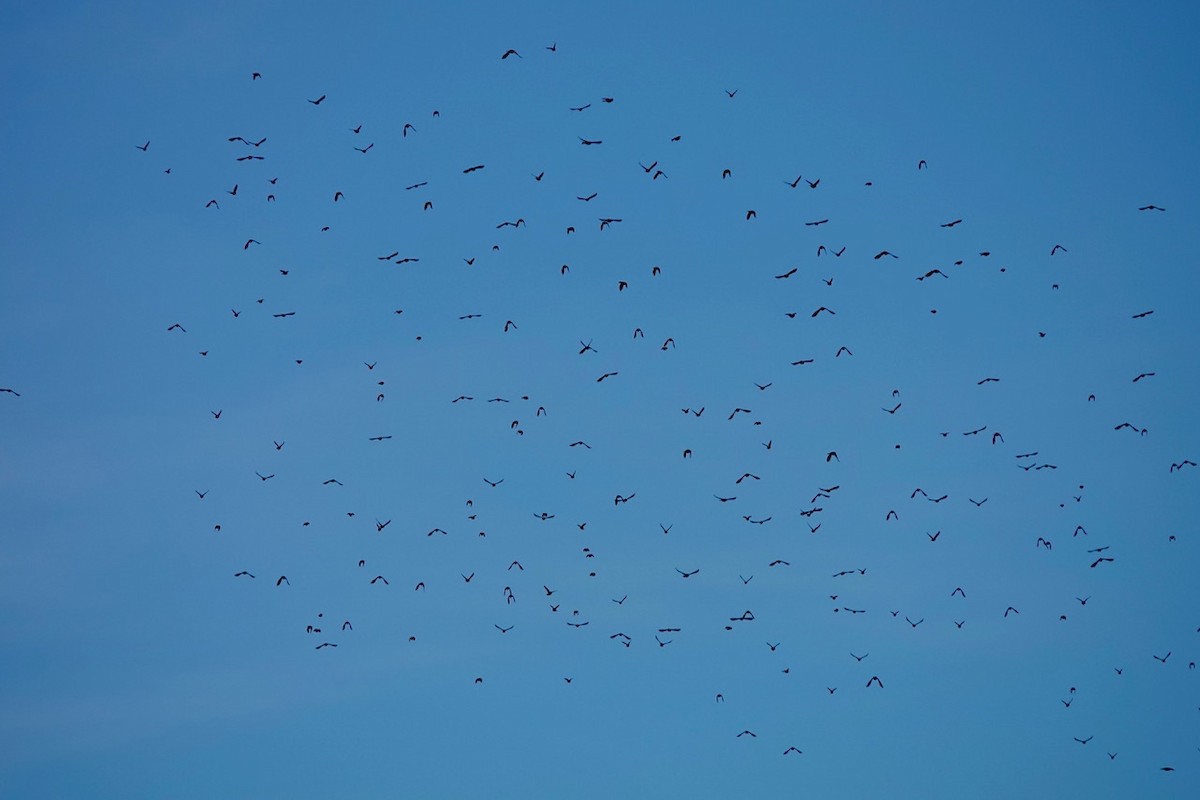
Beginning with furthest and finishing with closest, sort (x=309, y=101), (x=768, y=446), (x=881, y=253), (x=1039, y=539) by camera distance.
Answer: (x=1039, y=539)
(x=768, y=446)
(x=309, y=101)
(x=881, y=253)

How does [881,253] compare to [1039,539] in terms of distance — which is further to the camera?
[1039,539]

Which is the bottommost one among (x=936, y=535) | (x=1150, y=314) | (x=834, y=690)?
(x=834, y=690)

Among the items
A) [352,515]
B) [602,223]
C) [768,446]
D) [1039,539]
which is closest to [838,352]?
[768,446]

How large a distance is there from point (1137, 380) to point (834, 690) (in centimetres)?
2021

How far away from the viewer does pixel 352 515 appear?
82.1 m

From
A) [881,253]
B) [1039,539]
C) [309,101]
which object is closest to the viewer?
[881,253]

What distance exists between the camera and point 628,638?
83438 mm

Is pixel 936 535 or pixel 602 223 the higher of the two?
pixel 602 223

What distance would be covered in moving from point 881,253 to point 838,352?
7.52 meters

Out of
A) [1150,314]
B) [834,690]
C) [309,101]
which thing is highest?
[309,101]

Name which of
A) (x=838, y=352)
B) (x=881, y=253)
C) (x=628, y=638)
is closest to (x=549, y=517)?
(x=628, y=638)

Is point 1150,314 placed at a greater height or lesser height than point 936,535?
greater

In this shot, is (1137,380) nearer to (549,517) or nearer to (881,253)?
(881,253)

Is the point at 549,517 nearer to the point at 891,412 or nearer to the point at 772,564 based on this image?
the point at 772,564
